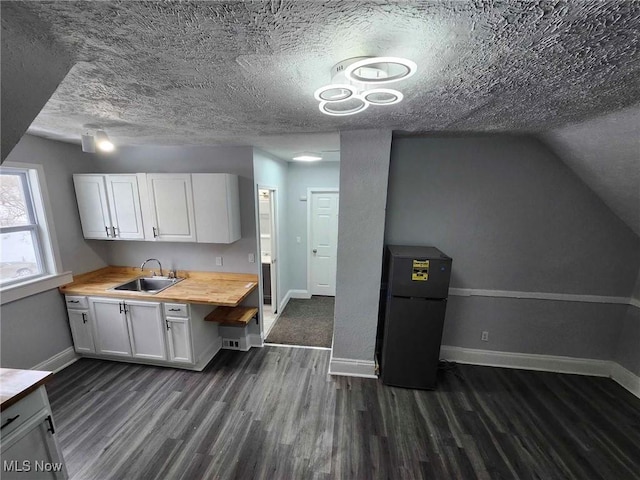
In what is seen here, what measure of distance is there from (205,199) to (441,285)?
8.58ft

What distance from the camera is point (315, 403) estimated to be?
7.52 ft

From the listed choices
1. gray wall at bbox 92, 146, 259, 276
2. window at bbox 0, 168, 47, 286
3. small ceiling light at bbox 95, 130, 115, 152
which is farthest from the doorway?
window at bbox 0, 168, 47, 286

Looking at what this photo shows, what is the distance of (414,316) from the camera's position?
2328 mm

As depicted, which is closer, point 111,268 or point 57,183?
point 57,183

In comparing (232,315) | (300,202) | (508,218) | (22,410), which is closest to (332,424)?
(232,315)

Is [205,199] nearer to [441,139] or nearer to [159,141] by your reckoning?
[159,141]

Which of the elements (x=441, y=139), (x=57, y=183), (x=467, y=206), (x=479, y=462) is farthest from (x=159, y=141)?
(x=479, y=462)

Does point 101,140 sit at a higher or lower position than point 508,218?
higher

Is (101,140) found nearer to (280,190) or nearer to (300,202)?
(280,190)

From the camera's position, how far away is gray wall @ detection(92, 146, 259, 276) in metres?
2.89

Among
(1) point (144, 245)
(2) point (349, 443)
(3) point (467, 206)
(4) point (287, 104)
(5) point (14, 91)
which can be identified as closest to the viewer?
(5) point (14, 91)

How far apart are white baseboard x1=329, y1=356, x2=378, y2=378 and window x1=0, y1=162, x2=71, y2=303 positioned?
3171 millimetres

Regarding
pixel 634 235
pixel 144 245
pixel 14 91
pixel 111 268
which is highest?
pixel 14 91

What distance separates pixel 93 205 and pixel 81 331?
1.45 m
